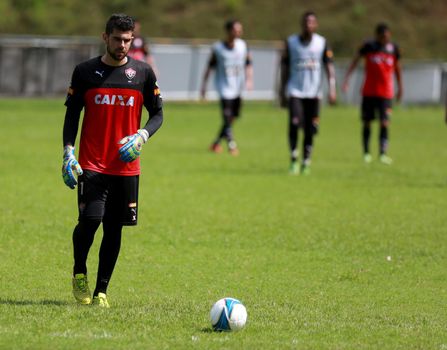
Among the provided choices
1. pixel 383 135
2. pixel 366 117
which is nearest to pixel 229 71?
pixel 366 117

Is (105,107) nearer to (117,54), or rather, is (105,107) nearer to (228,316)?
(117,54)

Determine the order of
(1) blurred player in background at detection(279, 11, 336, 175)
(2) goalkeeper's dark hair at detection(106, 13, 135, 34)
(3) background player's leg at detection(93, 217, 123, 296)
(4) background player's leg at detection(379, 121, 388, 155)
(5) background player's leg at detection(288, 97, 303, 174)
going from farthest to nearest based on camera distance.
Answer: (4) background player's leg at detection(379, 121, 388, 155) → (1) blurred player in background at detection(279, 11, 336, 175) → (5) background player's leg at detection(288, 97, 303, 174) → (3) background player's leg at detection(93, 217, 123, 296) → (2) goalkeeper's dark hair at detection(106, 13, 135, 34)

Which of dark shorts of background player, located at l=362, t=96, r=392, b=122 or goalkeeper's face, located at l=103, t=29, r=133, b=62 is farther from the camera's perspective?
dark shorts of background player, located at l=362, t=96, r=392, b=122

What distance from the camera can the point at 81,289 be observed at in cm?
860

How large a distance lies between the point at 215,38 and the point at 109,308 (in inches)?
1472

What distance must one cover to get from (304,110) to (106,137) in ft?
34.7

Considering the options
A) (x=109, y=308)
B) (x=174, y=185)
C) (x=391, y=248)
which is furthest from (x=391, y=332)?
(x=174, y=185)

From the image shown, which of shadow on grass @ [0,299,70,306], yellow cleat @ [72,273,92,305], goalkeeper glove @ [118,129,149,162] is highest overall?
goalkeeper glove @ [118,129,149,162]

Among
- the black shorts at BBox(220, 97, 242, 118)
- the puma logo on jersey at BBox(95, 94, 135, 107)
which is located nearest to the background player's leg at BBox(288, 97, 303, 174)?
the black shorts at BBox(220, 97, 242, 118)

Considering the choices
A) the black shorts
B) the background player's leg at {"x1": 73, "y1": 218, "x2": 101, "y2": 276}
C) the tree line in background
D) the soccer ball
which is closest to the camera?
the soccer ball

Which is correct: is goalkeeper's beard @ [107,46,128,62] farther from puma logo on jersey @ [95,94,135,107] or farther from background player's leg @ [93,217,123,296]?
background player's leg @ [93,217,123,296]

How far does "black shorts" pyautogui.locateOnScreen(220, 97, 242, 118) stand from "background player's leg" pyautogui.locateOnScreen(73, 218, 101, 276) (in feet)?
46.0

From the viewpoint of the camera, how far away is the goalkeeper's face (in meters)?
8.27

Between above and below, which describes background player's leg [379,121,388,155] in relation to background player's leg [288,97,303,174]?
below
